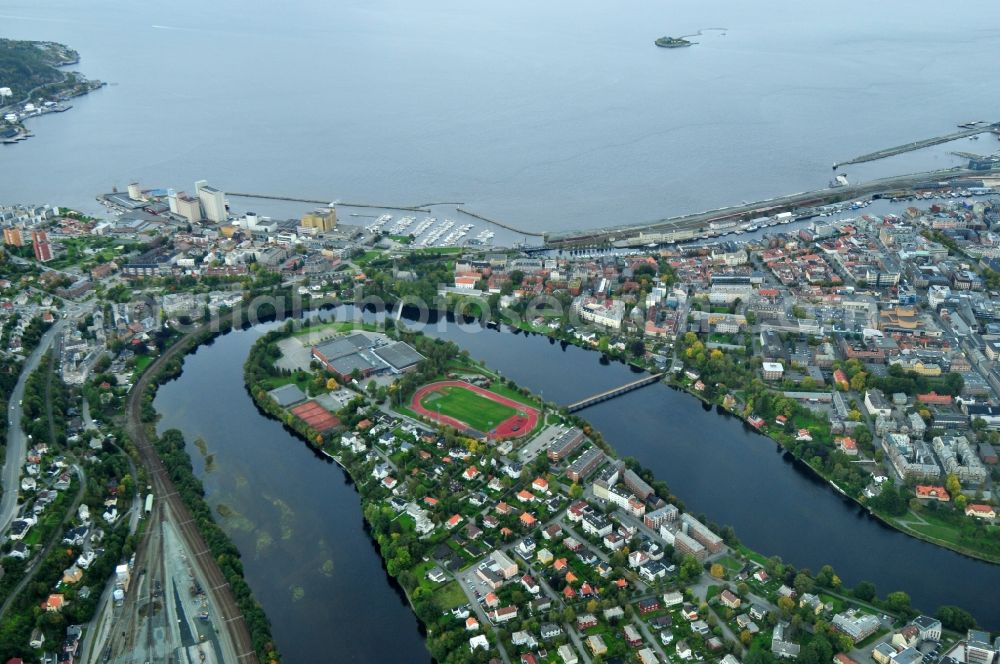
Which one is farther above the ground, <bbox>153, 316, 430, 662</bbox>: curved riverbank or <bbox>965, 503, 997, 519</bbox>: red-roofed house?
<bbox>965, 503, 997, 519</bbox>: red-roofed house

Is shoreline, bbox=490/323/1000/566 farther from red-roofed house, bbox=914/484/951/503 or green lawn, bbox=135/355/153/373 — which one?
green lawn, bbox=135/355/153/373

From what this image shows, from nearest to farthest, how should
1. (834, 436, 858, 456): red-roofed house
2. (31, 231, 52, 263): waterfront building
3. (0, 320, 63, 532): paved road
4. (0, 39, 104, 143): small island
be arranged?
(0, 320, 63, 532): paved road
(834, 436, 858, 456): red-roofed house
(31, 231, 52, 263): waterfront building
(0, 39, 104, 143): small island

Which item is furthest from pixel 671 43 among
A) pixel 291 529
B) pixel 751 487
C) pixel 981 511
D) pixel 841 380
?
pixel 291 529

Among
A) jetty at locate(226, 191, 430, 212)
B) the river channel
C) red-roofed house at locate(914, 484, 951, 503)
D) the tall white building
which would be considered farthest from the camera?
jetty at locate(226, 191, 430, 212)

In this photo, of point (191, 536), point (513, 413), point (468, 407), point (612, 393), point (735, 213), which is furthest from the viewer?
point (735, 213)

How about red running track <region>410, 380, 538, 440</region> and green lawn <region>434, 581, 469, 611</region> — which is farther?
red running track <region>410, 380, 538, 440</region>

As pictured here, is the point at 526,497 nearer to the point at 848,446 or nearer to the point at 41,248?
the point at 848,446

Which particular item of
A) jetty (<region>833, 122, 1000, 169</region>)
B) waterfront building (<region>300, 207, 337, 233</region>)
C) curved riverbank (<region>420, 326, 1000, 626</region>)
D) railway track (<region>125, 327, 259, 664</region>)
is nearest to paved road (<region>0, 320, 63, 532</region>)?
railway track (<region>125, 327, 259, 664</region>)
